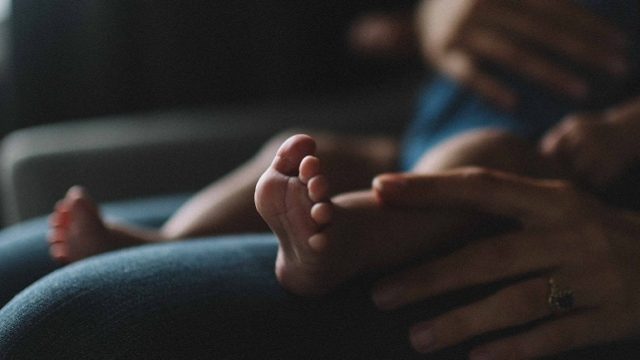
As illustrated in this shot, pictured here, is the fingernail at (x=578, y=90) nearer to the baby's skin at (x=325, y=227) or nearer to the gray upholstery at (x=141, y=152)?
the baby's skin at (x=325, y=227)

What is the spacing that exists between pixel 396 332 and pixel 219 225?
0.29 m

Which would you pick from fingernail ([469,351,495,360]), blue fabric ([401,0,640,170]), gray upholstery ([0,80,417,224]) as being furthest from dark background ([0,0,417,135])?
fingernail ([469,351,495,360])

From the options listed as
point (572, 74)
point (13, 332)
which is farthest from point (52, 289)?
point (572, 74)

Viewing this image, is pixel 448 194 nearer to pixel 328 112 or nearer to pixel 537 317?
pixel 537 317

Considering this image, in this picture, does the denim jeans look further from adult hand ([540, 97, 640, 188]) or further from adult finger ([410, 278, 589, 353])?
adult hand ([540, 97, 640, 188])

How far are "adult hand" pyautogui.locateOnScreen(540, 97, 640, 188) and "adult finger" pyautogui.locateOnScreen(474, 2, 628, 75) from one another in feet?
0.30

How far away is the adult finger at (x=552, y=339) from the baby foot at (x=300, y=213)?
0.11 meters

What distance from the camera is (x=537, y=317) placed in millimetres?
493

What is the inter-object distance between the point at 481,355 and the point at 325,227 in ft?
0.42

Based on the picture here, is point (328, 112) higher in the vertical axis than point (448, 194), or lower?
higher

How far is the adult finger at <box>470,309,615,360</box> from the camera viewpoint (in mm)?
473

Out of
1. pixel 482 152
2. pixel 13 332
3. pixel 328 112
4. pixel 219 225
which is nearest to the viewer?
pixel 13 332

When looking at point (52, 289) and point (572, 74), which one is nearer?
point (52, 289)

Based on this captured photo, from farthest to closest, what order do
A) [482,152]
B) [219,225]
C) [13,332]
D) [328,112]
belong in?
[328,112] < [219,225] < [482,152] < [13,332]
